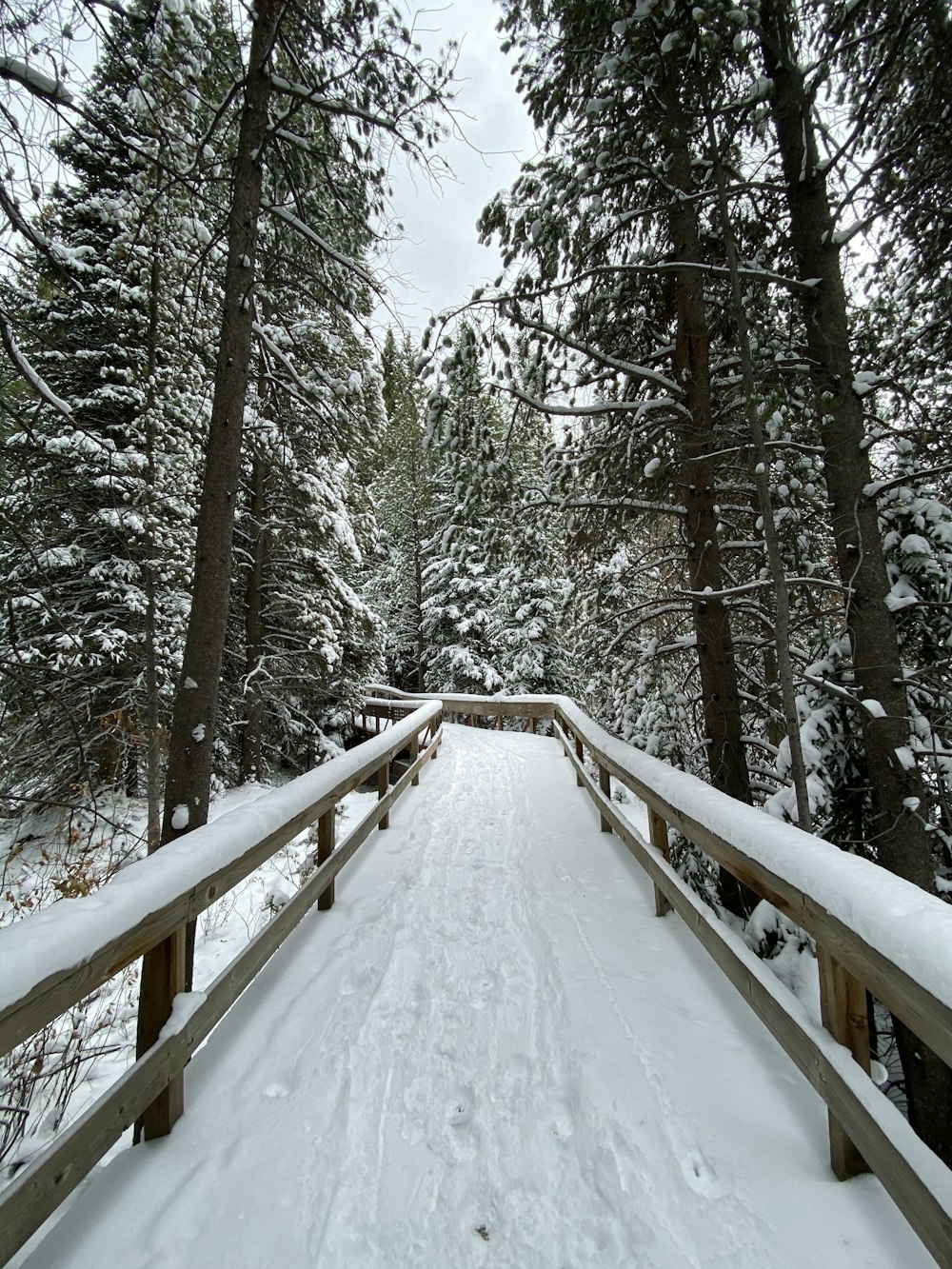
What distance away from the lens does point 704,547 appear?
4.95 metres

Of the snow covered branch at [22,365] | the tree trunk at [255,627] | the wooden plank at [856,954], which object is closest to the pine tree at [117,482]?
the tree trunk at [255,627]

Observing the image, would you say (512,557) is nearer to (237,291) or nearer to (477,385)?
(477,385)

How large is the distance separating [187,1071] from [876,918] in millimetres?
2560

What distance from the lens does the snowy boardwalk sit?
1554 millimetres

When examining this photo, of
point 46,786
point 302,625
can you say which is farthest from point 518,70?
point 46,786

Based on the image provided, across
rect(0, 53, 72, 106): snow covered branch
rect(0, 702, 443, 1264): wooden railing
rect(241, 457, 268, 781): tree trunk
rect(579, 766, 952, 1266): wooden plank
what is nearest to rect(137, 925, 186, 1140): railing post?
rect(0, 702, 443, 1264): wooden railing

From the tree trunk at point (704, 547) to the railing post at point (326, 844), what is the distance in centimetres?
322

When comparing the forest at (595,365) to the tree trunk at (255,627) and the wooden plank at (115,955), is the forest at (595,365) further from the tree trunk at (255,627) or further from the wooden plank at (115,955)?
the tree trunk at (255,627)

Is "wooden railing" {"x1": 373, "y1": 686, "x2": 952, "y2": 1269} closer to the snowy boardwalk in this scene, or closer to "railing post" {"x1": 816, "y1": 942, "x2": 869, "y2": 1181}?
"railing post" {"x1": 816, "y1": 942, "x2": 869, "y2": 1181}

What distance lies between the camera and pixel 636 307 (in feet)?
20.3

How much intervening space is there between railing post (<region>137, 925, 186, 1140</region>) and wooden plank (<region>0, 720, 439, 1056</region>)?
10cm

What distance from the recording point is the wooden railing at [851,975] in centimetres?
127

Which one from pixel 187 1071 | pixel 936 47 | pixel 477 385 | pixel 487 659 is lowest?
pixel 187 1071

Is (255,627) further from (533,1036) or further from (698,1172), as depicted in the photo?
(698,1172)
